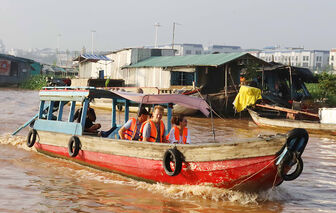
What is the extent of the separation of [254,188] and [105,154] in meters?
3.01

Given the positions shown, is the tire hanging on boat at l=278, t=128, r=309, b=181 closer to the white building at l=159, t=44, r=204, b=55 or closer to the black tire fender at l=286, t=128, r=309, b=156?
the black tire fender at l=286, t=128, r=309, b=156

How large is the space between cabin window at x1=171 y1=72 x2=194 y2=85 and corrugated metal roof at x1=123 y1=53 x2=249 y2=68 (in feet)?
2.30

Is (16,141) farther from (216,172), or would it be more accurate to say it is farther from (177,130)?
(216,172)

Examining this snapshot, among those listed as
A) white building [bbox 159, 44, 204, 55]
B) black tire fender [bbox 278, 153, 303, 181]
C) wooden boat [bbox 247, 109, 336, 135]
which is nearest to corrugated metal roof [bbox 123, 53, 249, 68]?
wooden boat [bbox 247, 109, 336, 135]

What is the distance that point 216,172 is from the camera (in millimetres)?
7012

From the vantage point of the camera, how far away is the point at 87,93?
8.96 meters

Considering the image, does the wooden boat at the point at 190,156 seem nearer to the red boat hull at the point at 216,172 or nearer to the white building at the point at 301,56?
the red boat hull at the point at 216,172

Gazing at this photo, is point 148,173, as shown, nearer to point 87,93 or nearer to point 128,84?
point 87,93

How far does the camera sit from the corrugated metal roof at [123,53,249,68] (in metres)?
23.3

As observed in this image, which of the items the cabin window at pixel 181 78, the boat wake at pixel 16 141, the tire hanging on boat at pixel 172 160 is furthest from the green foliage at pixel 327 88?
the tire hanging on boat at pixel 172 160

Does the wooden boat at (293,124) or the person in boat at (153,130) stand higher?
the person in boat at (153,130)

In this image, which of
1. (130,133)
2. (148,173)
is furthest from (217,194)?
(130,133)

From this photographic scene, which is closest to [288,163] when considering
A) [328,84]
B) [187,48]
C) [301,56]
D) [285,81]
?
[328,84]

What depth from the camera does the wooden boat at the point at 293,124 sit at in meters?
16.8
